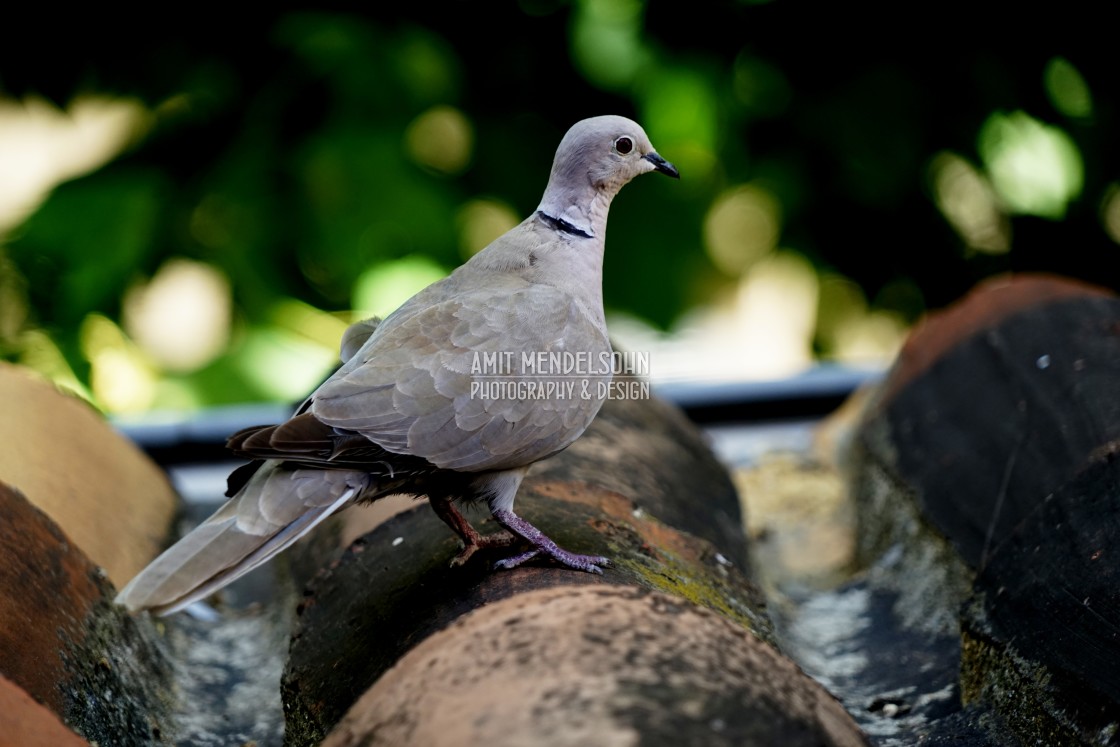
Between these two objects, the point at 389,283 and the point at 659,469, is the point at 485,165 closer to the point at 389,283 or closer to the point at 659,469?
the point at 389,283

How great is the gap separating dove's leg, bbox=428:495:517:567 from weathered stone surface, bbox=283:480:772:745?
0.9 inches

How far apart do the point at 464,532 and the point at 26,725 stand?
0.69 m

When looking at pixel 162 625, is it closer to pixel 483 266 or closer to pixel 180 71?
pixel 483 266

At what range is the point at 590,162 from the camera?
2.10 meters

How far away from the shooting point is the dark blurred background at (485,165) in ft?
13.0

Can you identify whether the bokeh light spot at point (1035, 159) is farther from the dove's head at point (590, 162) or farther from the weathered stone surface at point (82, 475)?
the weathered stone surface at point (82, 475)

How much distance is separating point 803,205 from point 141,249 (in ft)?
7.67

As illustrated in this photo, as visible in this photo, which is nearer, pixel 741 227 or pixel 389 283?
pixel 389 283

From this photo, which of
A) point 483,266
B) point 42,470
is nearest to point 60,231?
point 42,470

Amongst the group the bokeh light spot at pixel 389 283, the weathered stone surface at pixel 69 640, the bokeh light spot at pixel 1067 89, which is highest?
the bokeh light spot at pixel 1067 89

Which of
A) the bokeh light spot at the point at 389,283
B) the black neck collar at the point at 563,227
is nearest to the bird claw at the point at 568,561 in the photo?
the black neck collar at the point at 563,227

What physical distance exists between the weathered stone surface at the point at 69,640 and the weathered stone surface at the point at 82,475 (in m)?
0.12

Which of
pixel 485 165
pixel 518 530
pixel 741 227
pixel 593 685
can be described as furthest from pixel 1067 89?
pixel 593 685

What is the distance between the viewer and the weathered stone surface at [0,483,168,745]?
171 cm
